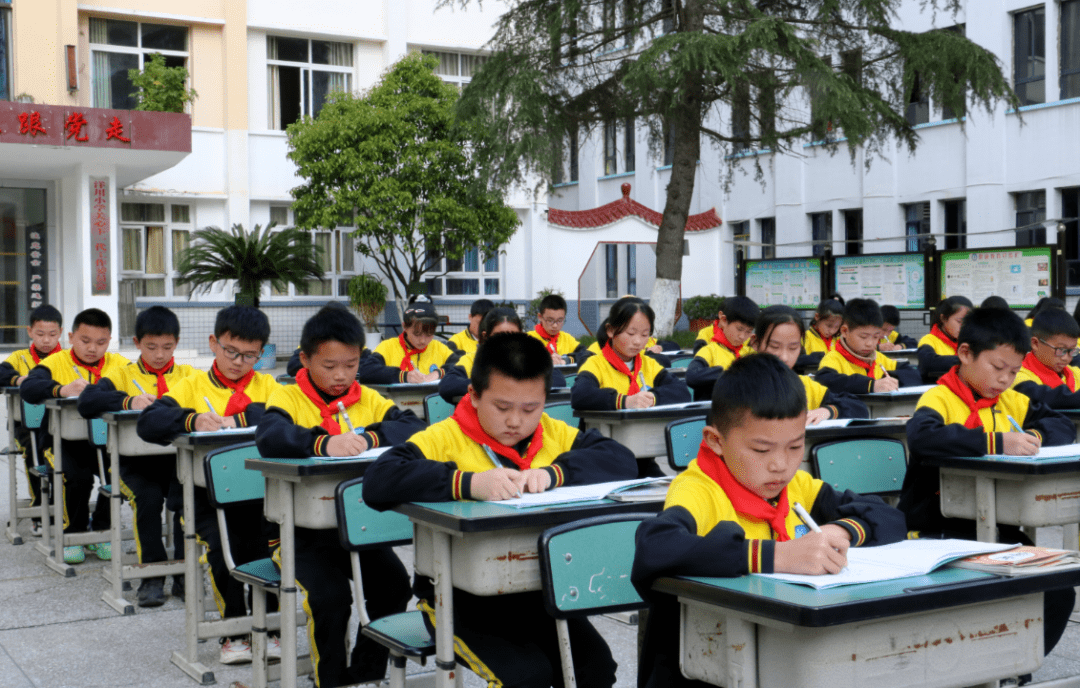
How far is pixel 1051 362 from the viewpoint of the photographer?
18.0ft

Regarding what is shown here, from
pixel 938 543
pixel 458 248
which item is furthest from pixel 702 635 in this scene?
pixel 458 248

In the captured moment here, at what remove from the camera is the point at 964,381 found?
4016 millimetres

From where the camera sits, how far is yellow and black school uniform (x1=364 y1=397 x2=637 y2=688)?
286 cm

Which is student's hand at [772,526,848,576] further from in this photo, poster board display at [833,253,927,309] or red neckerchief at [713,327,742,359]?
poster board display at [833,253,927,309]

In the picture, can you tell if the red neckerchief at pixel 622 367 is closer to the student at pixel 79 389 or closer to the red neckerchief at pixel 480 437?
the student at pixel 79 389

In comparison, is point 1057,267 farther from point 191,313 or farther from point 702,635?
point 191,313

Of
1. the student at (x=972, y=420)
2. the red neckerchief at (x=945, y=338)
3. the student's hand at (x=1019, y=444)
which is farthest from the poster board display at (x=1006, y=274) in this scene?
the student's hand at (x=1019, y=444)

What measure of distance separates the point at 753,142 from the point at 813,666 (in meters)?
14.4

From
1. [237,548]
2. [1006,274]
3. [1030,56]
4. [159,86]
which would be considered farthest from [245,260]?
[237,548]

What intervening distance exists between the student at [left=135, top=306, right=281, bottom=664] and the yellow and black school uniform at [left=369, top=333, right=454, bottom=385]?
131 inches

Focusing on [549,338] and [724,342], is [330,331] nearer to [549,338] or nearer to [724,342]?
[724,342]

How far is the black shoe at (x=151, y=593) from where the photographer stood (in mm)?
5383

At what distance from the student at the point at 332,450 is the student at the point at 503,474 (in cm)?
69

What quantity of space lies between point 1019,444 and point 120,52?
20339 millimetres
